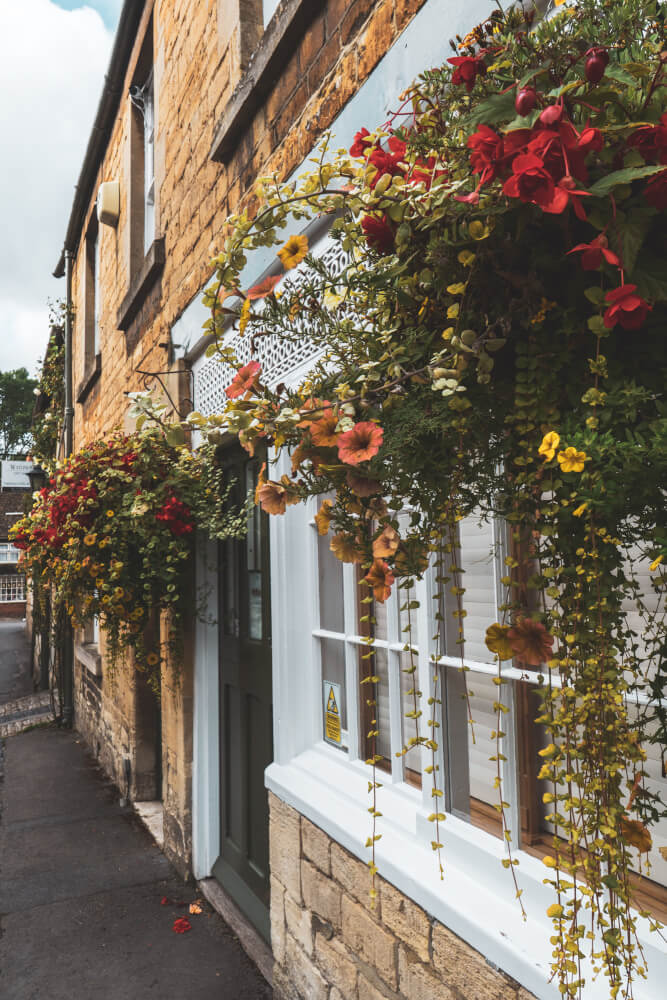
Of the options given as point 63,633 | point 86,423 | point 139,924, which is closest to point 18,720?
point 63,633

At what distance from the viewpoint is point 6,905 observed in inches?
164

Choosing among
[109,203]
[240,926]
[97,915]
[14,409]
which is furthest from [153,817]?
[14,409]

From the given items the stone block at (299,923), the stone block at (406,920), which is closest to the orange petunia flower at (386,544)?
the stone block at (406,920)

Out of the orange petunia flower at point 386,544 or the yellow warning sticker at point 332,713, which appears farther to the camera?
the yellow warning sticker at point 332,713

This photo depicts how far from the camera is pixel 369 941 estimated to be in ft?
7.64

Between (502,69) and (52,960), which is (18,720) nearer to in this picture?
(52,960)

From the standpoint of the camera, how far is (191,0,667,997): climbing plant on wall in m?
0.95

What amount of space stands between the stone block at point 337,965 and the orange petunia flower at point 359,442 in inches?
80.2

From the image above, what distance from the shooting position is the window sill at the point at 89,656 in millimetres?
7639

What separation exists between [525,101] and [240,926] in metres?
3.93

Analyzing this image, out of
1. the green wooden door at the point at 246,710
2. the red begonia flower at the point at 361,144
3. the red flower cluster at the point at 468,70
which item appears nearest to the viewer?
the red flower cluster at the point at 468,70

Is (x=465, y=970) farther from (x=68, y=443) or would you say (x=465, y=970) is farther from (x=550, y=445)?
(x=68, y=443)

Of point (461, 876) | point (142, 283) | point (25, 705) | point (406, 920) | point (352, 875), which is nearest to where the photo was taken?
point (461, 876)

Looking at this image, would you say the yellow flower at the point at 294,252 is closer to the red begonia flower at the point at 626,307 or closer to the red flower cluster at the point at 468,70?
the red flower cluster at the point at 468,70
